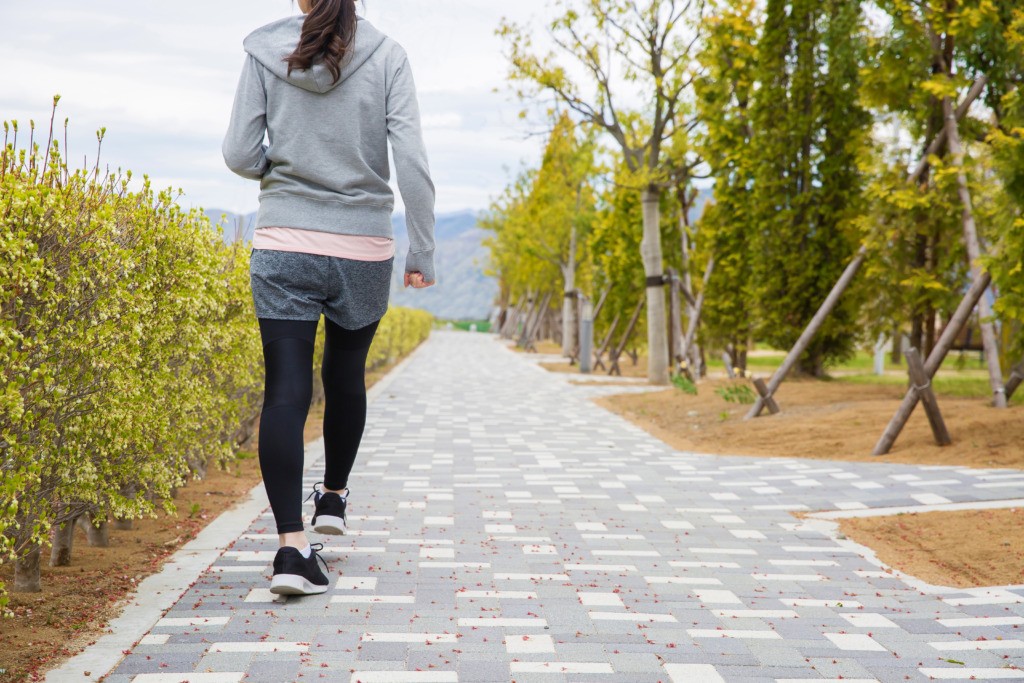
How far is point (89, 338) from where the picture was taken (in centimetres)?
320

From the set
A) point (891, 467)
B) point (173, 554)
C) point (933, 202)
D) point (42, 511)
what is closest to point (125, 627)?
point (42, 511)

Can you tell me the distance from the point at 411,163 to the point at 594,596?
1.75 metres

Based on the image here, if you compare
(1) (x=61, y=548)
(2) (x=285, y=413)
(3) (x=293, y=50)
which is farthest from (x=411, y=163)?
(1) (x=61, y=548)

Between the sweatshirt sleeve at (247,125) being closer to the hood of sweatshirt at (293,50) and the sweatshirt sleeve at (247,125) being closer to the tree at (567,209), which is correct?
the hood of sweatshirt at (293,50)

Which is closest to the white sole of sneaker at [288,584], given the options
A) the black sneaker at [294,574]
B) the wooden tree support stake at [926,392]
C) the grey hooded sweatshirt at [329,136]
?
the black sneaker at [294,574]

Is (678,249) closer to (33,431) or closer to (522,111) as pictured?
(522,111)

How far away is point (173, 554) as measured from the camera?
441 cm

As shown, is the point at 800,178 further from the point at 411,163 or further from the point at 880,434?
the point at 411,163

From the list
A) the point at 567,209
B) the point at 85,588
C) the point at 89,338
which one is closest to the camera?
the point at 89,338

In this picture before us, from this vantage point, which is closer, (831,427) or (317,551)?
(317,551)

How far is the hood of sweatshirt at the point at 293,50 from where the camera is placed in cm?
366

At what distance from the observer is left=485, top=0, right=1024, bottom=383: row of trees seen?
34.3ft

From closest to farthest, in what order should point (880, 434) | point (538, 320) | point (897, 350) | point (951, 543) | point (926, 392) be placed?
1. point (951, 543)
2. point (926, 392)
3. point (880, 434)
4. point (897, 350)
5. point (538, 320)

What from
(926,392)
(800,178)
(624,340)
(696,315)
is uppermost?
(800,178)
